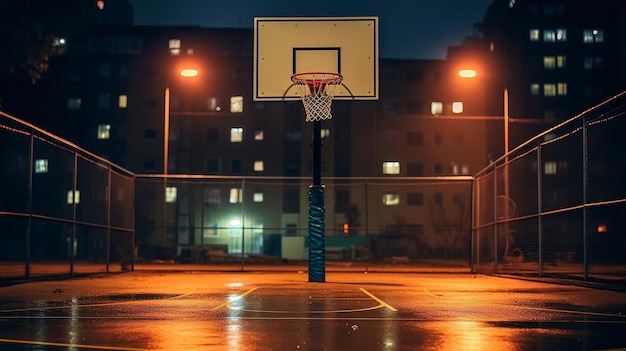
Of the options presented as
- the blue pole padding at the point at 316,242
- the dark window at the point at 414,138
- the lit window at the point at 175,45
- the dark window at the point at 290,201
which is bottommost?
the blue pole padding at the point at 316,242

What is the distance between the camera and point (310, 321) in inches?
383

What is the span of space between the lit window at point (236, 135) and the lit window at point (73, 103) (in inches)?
543

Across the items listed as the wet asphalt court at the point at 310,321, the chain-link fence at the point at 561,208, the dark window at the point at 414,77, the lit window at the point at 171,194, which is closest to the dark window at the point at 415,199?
the chain-link fence at the point at 561,208

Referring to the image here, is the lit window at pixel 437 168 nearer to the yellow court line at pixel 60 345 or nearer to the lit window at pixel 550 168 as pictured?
the lit window at pixel 550 168

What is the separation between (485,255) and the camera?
31312 millimetres

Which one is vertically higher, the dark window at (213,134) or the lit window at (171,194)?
the dark window at (213,134)

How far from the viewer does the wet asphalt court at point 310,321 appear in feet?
25.2

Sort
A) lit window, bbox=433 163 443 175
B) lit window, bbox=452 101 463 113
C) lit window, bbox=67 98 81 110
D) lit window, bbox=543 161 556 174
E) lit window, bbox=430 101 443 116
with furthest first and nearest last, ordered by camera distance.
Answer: lit window, bbox=67 98 81 110 < lit window, bbox=430 101 443 116 < lit window, bbox=452 101 463 113 < lit window, bbox=433 163 443 175 < lit window, bbox=543 161 556 174

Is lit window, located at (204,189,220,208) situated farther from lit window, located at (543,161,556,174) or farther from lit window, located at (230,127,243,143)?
lit window, located at (543,161,556,174)

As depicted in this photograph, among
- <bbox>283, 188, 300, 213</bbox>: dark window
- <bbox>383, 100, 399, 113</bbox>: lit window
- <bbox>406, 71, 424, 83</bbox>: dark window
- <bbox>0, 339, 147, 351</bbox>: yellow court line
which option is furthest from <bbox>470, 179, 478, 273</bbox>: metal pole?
<bbox>406, 71, 424, 83</bbox>: dark window

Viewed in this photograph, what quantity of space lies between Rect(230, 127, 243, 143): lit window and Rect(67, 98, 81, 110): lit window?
543 inches

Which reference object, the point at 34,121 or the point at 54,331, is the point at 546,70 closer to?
the point at 34,121

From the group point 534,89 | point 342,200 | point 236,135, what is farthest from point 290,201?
point 534,89

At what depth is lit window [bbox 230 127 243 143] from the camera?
67812 mm
